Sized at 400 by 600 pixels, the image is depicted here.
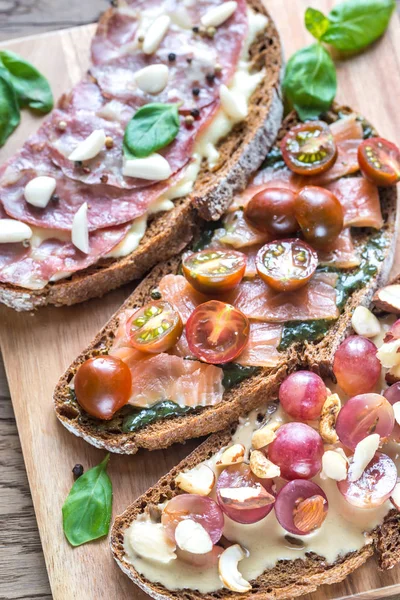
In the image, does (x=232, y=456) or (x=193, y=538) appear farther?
(x=232, y=456)

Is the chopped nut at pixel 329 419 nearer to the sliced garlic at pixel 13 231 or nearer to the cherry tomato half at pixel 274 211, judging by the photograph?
the cherry tomato half at pixel 274 211

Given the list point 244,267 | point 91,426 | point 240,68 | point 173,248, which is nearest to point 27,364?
point 91,426

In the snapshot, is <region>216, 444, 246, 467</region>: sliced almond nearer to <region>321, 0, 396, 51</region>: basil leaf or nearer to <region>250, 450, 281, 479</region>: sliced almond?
<region>250, 450, 281, 479</region>: sliced almond

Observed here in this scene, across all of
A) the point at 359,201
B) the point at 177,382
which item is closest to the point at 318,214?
the point at 359,201

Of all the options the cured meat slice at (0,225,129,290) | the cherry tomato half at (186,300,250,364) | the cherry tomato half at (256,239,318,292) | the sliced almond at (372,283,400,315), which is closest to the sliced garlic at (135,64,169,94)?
the cured meat slice at (0,225,129,290)

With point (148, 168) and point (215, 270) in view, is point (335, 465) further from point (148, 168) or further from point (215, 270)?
point (148, 168)

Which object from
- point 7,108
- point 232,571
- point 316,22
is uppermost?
point 316,22

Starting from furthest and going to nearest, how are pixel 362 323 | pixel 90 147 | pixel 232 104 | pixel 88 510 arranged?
pixel 232 104 < pixel 90 147 < pixel 362 323 < pixel 88 510
